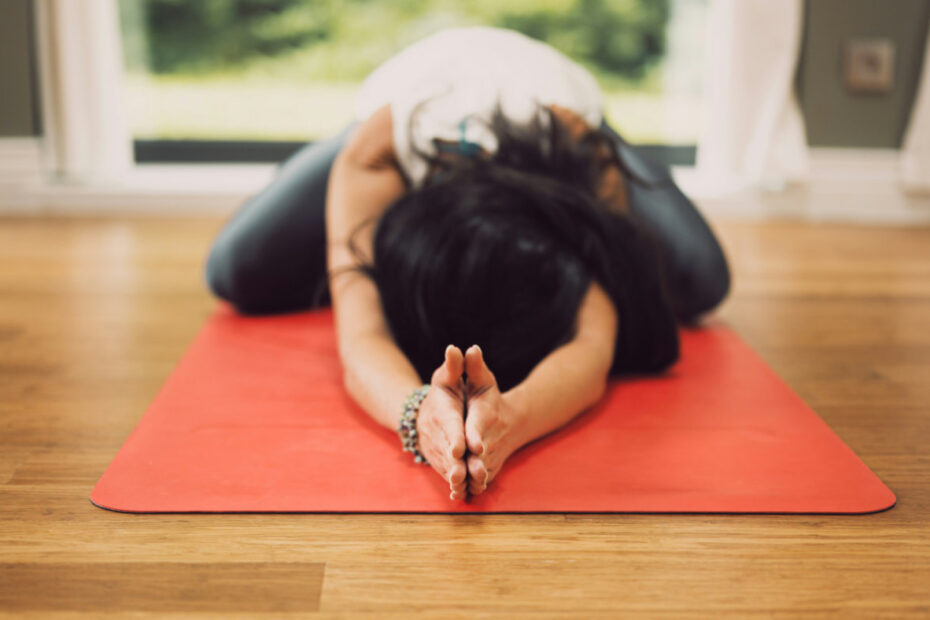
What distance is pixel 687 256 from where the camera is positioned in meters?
1.76

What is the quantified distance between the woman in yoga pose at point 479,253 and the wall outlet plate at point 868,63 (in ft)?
4.88

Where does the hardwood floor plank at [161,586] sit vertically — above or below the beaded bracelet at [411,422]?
below

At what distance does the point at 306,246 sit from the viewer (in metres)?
1.82

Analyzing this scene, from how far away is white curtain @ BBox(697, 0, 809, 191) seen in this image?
2816mm

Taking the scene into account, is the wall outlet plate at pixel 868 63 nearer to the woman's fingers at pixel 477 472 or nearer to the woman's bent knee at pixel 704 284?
the woman's bent knee at pixel 704 284

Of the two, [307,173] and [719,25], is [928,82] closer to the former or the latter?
[719,25]

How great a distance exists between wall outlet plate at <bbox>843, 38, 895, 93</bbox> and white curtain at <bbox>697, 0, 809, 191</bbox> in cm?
20

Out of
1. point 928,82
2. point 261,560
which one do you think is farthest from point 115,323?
point 928,82

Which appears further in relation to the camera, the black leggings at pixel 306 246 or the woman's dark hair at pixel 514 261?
the black leggings at pixel 306 246

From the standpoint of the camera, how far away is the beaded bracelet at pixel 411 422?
1.10 m

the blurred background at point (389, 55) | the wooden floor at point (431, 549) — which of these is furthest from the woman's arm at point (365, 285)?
the blurred background at point (389, 55)

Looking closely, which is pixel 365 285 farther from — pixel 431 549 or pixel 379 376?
pixel 431 549

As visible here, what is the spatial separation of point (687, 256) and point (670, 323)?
35cm

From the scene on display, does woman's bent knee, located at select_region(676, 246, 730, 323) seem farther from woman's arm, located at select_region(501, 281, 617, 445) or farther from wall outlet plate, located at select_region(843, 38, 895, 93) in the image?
wall outlet plate, located at select_region(843, 38, 895, 93)
